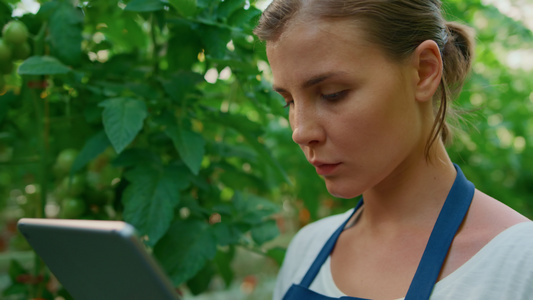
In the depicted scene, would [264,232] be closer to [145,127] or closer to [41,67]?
[145,127]

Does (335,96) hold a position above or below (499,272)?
above

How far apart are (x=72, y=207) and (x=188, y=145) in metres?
0.26

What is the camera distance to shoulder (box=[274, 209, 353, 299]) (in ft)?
2.97

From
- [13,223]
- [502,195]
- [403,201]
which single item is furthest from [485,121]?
[13,223]

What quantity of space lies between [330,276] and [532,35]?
2.93ft

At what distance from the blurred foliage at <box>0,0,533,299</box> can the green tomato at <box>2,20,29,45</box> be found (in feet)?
0.12

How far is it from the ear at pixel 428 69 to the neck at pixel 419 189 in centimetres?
10

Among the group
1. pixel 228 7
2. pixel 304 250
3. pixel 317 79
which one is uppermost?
pixel 228 7

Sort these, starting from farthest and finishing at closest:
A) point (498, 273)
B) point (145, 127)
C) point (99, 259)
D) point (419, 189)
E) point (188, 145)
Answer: point (145, 127), point (188, 145), point (419, 189), point (498, 273), point (99, 259)

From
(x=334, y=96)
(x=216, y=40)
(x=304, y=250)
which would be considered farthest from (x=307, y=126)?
(x=304, y=250)

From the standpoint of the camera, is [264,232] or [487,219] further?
[264,232]

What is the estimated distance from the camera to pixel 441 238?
0.65 m

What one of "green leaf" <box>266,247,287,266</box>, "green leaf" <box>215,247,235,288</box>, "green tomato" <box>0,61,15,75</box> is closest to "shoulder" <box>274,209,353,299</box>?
"green leaf" <box>266,247,287,266</box>

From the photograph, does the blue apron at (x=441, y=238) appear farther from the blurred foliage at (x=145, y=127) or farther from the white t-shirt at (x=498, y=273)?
the blurred foliage at (x=145, y=127)
